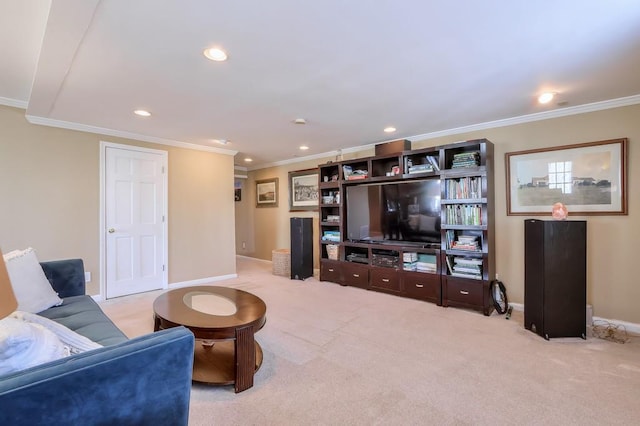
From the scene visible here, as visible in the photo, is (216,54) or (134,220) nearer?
(216,54)

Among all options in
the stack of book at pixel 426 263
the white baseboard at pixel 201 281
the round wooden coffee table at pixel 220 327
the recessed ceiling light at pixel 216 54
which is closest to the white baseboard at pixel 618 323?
the stack of book at pixel 426 263

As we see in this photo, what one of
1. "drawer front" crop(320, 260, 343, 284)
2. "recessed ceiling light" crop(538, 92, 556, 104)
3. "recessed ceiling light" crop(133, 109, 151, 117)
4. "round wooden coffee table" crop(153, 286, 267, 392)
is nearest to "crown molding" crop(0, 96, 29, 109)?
"recessed ceiling light" crop(133, 109, 151, 117)

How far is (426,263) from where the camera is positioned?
3799mm

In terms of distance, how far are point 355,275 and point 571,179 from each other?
2.73 m

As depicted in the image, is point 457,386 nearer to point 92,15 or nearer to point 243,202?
point 92,15

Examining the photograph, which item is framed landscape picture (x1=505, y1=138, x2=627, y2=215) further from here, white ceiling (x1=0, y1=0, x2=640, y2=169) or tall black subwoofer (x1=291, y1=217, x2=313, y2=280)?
tall black subwoofer (x1=291, y1=217, x2=313, y2=280)

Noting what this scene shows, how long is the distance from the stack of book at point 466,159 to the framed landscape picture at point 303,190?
8.31ft

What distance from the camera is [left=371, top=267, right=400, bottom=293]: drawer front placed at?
156 inches

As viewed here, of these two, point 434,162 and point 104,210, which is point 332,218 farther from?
point 104,210

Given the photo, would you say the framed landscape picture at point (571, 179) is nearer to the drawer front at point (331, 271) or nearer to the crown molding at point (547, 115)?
the crown molding at point (547, 115)

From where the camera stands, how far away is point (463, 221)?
11.5 feet

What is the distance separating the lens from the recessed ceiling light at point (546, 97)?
108 inches

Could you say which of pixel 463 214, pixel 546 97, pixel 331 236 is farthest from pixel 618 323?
pixel 331 236

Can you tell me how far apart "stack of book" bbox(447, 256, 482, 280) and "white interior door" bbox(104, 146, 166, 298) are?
12.8 feet
